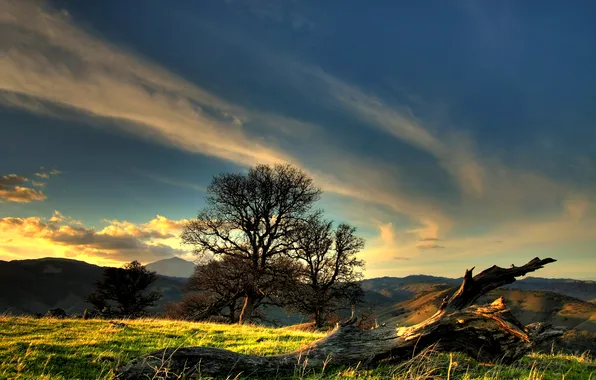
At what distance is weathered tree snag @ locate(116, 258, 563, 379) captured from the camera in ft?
23.5

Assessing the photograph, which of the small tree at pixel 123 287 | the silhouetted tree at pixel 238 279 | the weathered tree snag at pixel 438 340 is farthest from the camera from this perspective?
the small tree at pixel 123 287

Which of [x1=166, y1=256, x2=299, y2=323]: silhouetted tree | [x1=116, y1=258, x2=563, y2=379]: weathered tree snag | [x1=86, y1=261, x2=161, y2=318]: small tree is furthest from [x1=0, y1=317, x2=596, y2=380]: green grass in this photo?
[x1=86, y1=261, x2=161, y2=318]: small tree

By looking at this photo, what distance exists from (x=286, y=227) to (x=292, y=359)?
70.4ft

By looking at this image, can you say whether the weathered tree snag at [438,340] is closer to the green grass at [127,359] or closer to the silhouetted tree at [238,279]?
the green grass at [127,359]

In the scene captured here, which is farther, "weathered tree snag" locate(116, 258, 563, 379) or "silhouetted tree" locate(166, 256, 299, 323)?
"silhouetted tree" locate(166, 256, 299, 323)

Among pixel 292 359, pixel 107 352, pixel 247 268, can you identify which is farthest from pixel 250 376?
pixel 247 268

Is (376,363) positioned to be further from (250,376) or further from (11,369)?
(11,369)

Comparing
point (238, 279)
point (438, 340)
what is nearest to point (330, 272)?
point (238, 279)

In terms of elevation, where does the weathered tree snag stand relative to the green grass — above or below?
above

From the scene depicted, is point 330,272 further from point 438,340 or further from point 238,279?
point 438,340

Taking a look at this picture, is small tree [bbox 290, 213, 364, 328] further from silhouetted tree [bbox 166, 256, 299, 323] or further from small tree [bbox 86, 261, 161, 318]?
small tree [bbox 86, 261, 161, 318]

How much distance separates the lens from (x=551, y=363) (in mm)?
9641

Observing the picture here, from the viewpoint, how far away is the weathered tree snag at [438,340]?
716cm

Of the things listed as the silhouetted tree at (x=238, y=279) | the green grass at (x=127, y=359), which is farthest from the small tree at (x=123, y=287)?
the green grass at (x=127, y=359)
